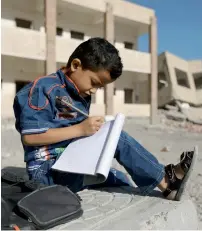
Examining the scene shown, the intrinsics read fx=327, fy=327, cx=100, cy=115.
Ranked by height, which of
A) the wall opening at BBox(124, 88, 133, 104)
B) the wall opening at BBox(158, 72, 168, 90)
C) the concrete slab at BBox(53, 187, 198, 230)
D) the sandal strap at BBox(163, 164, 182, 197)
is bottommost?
the concrete slab at BBox(53, 187, 198, 230)

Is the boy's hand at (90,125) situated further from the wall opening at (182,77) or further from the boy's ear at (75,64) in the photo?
the wall opening at (182,77)

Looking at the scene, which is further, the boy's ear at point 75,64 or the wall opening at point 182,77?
the wall opening at point 182,77

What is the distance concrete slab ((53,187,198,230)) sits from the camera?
5.14 feet

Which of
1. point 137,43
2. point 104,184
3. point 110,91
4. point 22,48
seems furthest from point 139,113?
point 104,184

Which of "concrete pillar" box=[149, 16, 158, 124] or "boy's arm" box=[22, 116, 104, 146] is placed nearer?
"boy's arm" box=[22, 116, 104, 146]

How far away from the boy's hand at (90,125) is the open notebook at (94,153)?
7 cm

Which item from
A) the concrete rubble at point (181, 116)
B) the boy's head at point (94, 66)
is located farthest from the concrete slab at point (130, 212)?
the concrete rubble at point (181, 116)

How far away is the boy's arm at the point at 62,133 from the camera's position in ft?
5.82

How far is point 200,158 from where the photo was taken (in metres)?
5.67

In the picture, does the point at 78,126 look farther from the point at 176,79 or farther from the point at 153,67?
the point at 176,79

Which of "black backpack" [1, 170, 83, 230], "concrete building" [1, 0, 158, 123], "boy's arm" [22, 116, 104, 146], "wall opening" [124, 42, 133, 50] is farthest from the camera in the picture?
"wall opening" [124, 42, 133, 50]

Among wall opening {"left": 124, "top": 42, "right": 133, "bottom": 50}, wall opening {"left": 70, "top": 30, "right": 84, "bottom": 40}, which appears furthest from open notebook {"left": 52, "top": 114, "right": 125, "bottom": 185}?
wall opening {"left": 124, "top": 42, "right": 133, "bottom": 50}

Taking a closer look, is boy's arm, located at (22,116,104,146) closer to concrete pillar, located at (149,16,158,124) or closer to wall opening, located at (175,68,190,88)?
concrete pillar, located at (149,16,158,124)

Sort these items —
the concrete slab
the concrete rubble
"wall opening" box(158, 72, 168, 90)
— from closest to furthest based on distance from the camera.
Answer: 1. the concrete slab
2. the concrete rubble
3. "wall opening" box(158, 72, 168, 90)
